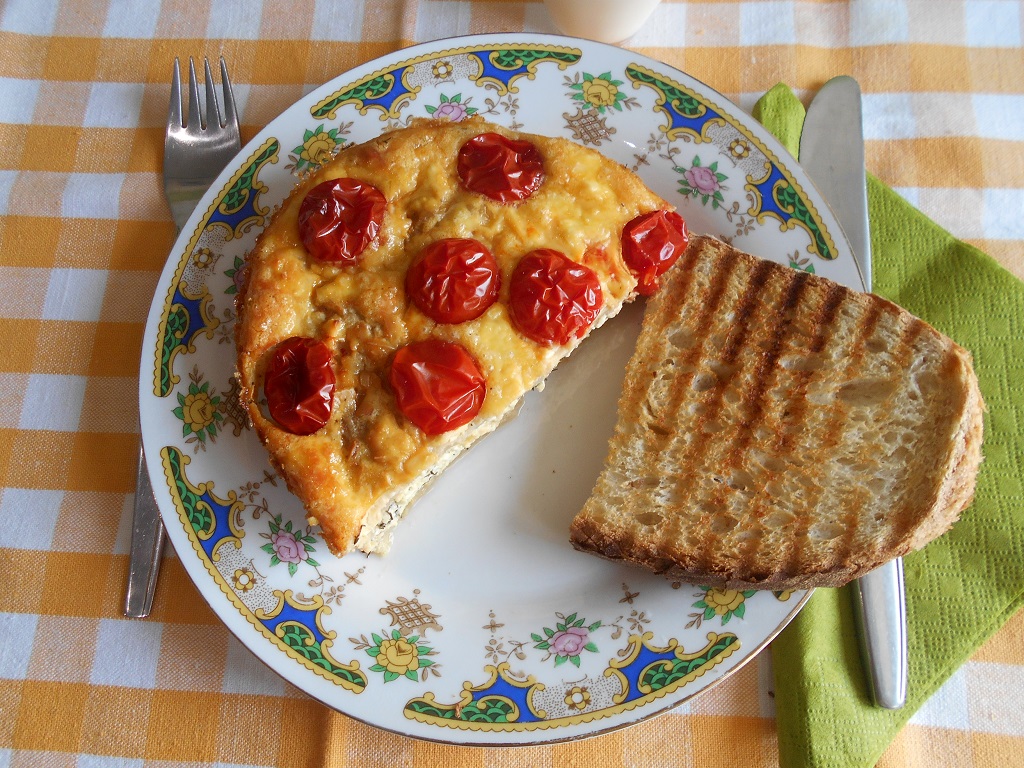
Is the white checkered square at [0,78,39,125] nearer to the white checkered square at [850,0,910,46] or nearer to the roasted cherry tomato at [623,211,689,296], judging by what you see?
the roasted cherry tomato at [623,211,689,296]

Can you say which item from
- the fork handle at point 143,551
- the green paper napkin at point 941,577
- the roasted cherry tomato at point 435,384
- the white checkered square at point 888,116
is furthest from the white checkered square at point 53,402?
the white checkered square at point 888,116

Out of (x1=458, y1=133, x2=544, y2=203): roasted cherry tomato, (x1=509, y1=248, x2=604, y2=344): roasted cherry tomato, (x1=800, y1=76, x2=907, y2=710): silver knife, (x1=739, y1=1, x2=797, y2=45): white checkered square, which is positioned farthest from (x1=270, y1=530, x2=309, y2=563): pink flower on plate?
(x1=739, y1=1, x2=797, y2=45): white checkered square

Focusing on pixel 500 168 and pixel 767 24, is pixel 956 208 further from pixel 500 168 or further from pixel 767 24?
pixel 500 168

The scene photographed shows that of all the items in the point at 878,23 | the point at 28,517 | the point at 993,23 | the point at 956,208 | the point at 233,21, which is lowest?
the point at 28,517

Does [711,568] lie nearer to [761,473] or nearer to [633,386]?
[761,473]

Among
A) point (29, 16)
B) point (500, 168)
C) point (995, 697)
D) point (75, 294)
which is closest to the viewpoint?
point (500, 168)

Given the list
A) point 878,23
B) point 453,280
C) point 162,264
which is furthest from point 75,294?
point 878,23

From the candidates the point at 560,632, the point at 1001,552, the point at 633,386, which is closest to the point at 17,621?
the point at 560,632
